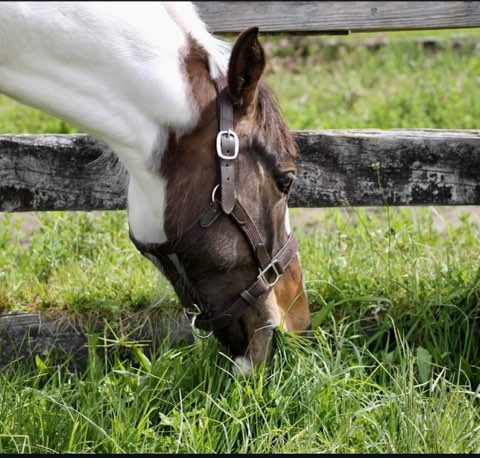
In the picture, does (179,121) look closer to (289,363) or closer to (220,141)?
(220,141)

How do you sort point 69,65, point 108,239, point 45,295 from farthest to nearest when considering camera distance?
point 108,239 < point 45,295 < point 69,65

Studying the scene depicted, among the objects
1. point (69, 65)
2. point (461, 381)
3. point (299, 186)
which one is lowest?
point (461, 381)

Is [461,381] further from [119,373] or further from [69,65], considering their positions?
[69,65]

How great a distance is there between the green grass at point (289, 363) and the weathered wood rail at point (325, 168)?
137 mm

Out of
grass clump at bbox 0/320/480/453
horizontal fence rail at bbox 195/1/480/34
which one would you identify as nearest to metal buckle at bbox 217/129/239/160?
grass clump at bbox 0/320/480/453

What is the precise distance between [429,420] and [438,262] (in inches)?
45.7

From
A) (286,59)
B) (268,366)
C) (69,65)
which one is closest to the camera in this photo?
(69,65)

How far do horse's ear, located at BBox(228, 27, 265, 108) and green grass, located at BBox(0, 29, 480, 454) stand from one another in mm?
977

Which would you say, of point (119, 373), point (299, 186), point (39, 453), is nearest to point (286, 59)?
point (299, 186)

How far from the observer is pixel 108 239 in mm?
4598

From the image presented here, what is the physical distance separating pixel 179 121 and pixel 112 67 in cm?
26

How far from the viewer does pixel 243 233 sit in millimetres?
2992

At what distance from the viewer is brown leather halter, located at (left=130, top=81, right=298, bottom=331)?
9.34 ft

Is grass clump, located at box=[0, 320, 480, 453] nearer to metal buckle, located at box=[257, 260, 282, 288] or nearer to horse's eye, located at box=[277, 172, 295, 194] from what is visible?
metal buckle, located at box=[257, 260, 282, 288]
